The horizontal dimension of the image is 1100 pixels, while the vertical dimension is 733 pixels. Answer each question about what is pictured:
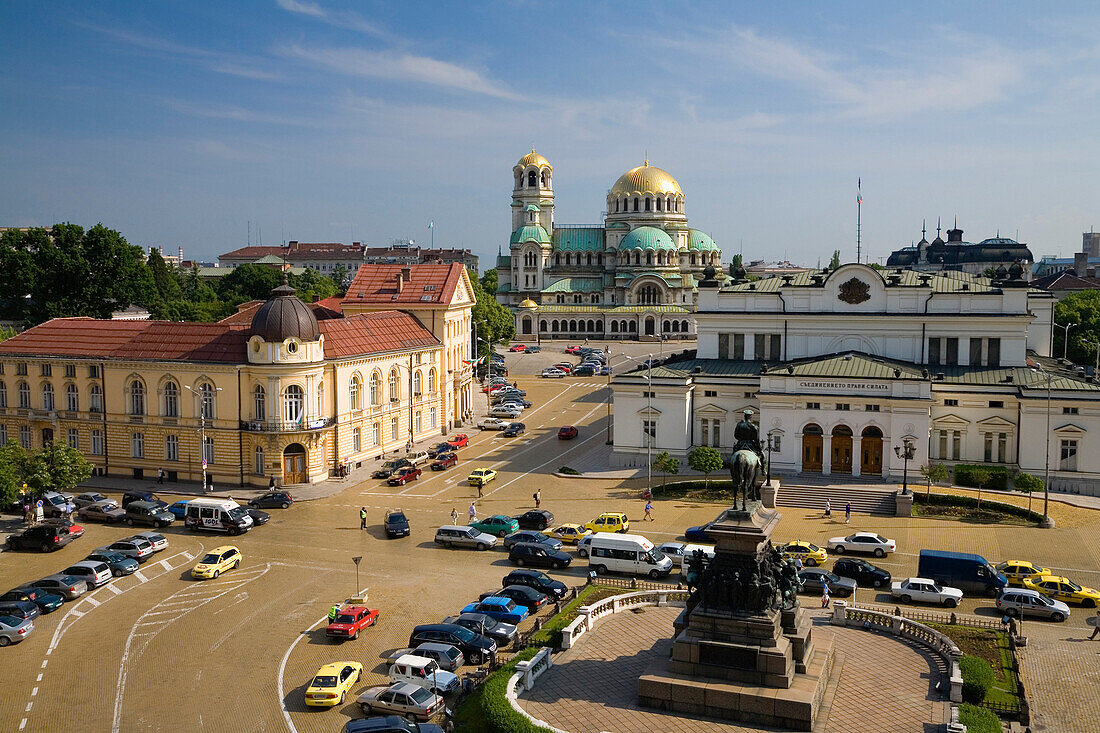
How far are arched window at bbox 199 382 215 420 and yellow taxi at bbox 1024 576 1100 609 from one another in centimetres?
4434

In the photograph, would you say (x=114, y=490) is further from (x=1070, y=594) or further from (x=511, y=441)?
(x=1070, y=594)

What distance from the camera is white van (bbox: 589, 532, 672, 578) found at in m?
40.3

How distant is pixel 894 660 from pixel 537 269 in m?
128

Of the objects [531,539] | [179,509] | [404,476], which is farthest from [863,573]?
[179,509]

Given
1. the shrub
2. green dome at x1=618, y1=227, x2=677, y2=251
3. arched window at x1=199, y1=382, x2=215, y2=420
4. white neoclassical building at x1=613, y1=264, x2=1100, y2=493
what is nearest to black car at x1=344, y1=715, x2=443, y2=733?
the shrub

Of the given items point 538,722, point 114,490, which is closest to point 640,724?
point 538,722

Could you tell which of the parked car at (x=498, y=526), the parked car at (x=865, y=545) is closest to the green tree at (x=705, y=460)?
the parked car at (x=865, y=545)

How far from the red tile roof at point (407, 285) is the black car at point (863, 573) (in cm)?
4217

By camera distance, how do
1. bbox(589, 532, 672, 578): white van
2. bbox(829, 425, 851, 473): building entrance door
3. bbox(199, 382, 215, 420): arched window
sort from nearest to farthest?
bbox(589, 532, 672, 578): white van → bbox(829, 425, 851, 473): building entrance door → bbox(199, 382, 215, 420): arched window

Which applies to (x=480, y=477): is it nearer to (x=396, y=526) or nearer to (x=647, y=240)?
(x=396, y=526)

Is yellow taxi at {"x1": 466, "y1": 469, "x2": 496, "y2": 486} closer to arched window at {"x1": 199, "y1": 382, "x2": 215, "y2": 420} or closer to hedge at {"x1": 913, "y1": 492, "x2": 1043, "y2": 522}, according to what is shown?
arched window at {"x1": 199, "y1": 382, "x2": 215, "y2": 420}

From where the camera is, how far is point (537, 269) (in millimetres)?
154250

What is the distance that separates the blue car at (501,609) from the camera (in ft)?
113

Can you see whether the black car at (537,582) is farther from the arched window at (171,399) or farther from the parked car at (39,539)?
the arched window at (171,399)
